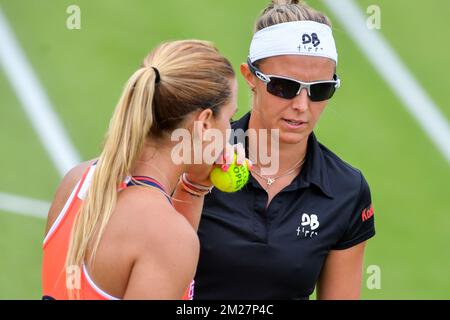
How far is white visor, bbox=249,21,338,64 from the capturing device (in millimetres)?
4973

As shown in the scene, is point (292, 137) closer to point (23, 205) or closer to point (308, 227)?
point (308, 227)

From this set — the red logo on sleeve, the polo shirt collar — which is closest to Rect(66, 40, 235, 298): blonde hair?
the polo shirt collar

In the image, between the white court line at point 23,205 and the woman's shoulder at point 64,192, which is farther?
the white court line at point 23,205

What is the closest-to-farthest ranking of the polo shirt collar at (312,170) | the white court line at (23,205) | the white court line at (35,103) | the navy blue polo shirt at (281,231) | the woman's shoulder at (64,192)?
the woman's shoulder at (64,192)
the navy blue polo shirt at (281,231)
the polo shirt collar at (312,170)
the white court line at (23,205)
the white court line at (35,103)

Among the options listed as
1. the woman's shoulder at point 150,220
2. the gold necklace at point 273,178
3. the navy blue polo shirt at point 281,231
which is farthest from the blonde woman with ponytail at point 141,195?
the gold necklace at point 273,178

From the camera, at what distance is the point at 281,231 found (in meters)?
4.97

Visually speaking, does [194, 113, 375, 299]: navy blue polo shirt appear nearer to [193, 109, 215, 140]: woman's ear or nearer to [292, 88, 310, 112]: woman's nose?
[292, 88, 310, 112]: woman's nose

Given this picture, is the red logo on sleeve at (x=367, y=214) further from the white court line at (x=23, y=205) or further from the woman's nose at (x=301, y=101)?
the white court line at (x=23, y=205)

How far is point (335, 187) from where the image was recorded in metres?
5.16

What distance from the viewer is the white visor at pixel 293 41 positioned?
4.97m

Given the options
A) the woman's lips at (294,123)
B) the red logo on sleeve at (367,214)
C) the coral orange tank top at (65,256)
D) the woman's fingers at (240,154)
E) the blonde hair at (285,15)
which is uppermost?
the blonde hair at (285,15)

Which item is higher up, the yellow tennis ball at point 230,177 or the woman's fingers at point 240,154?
the woman's fingers at point 240,154

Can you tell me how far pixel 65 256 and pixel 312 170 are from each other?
1.61 metres

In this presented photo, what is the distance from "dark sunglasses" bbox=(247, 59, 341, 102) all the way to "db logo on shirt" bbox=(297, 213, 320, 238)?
24.6 inches
